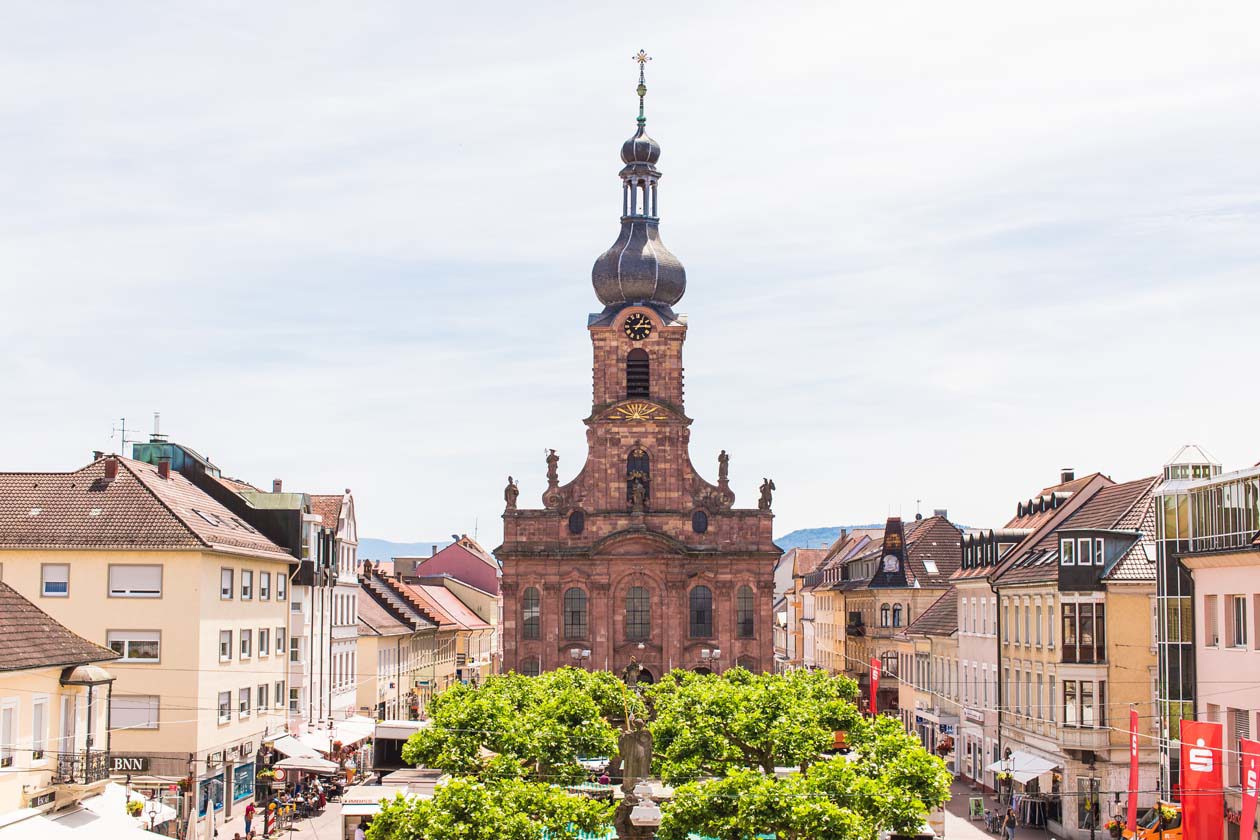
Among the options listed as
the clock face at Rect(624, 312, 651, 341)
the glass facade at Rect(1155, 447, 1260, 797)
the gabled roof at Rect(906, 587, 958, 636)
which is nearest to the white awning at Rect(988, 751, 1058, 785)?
the glass facade at Rect(1155, 447, 1260, 797)

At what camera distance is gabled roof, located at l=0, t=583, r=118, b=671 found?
36.8 m

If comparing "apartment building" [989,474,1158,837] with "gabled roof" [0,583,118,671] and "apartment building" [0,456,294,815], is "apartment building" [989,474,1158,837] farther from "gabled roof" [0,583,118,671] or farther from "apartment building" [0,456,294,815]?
"gabled roof" [0,583,118,671]

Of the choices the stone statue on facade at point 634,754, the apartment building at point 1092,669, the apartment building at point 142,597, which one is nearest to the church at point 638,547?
the apartment building at point 1092,669

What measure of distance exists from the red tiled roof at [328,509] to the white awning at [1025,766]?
32.2 meters

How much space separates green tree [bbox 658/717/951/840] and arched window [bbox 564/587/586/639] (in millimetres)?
65543

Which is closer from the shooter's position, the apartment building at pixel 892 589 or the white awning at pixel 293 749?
the white awning at pixel 293 749

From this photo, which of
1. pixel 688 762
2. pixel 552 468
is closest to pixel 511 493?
pixel 552 468

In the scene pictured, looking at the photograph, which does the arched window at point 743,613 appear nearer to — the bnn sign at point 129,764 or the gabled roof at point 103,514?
the gabled roof at point 103,514

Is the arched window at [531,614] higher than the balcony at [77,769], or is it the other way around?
the arched window at [531,614]

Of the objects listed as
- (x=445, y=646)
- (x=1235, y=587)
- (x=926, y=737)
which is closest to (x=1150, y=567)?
(x=1235, y=587)

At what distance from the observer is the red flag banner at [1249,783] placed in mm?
37694

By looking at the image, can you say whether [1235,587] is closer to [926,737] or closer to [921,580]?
[926,737]

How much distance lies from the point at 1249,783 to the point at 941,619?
47.9m

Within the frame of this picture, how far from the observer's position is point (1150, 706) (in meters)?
59.3
